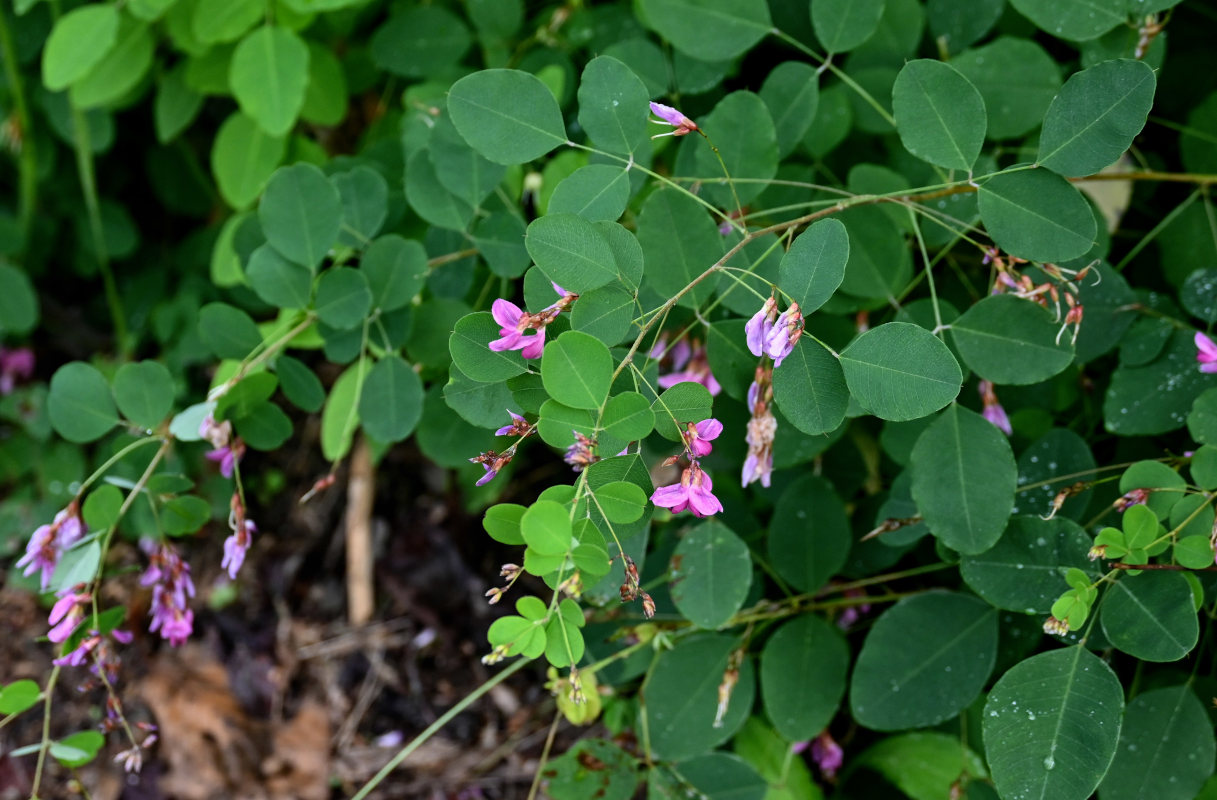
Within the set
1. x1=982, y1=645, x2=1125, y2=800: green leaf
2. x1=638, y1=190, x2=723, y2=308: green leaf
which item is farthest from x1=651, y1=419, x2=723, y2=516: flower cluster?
x1=982, y1=645, x2=1125, y2=800: green leaf

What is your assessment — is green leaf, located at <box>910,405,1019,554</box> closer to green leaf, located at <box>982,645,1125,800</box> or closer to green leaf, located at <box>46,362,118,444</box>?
green leaf, located at <box>982,645,1125,800</box>

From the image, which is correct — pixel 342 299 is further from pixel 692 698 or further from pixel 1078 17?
pixel 1078 17

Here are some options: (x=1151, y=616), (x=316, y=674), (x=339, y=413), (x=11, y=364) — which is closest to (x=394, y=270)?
(x=339, y=413)

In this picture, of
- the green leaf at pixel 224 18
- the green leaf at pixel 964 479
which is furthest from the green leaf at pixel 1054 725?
the green leaf at pixel 224 18

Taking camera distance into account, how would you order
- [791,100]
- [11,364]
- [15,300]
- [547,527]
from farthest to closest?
[11,364]
[15,300]
[791,100]
[547,527]

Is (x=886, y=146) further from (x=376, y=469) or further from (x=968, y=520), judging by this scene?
(x=376, y=469)

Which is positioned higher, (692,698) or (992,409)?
(992,409)

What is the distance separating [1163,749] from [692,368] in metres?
0.81

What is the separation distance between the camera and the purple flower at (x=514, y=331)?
92cm

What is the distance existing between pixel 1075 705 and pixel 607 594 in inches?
24.3

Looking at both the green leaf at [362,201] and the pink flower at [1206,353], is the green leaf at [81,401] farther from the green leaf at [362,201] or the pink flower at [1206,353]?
the pink flower at [1206,353]

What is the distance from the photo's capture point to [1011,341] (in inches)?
44.6

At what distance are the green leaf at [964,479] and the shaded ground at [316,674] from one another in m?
1.05

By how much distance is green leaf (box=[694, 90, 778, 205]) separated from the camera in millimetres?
1226
